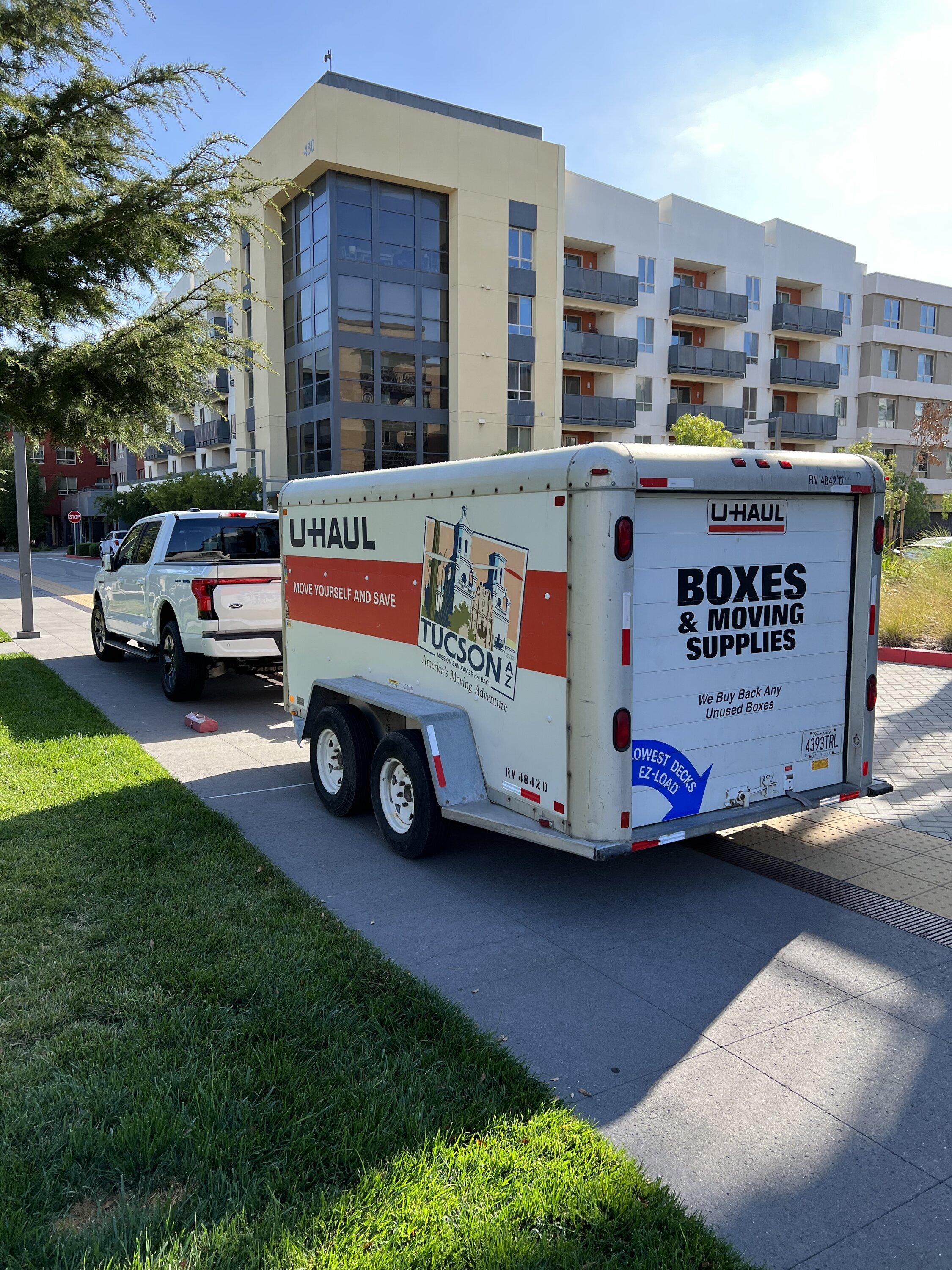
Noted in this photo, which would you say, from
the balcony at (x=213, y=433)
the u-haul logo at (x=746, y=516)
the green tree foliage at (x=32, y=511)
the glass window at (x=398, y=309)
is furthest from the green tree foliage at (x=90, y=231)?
the green tree foliage at (x=32, y=511)

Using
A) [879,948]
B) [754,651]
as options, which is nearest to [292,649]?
[754,651]

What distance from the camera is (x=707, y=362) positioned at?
4472cm

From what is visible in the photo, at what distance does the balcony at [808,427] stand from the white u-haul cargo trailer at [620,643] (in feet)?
149

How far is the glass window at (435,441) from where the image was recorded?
3916 centimetres

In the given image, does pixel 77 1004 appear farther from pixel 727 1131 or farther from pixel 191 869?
pixel 727 1131

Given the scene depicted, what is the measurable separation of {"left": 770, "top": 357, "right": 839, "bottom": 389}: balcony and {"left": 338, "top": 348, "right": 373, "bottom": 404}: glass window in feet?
73.3

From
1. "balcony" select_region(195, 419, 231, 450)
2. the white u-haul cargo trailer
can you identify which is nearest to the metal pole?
the white u-haul cargo trailer

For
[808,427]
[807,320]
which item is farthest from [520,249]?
[808,427]

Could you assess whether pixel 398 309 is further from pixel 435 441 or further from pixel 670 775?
pixel 670 775

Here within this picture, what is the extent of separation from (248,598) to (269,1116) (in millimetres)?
7493

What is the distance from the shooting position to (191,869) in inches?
215

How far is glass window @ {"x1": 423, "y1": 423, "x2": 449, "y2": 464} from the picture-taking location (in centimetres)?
3916

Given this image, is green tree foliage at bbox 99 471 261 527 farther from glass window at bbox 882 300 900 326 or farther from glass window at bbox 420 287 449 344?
glass window at bbox 882 300 900 326

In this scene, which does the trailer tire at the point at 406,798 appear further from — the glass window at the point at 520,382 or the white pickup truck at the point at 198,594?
the glass window at the point at 520,382
